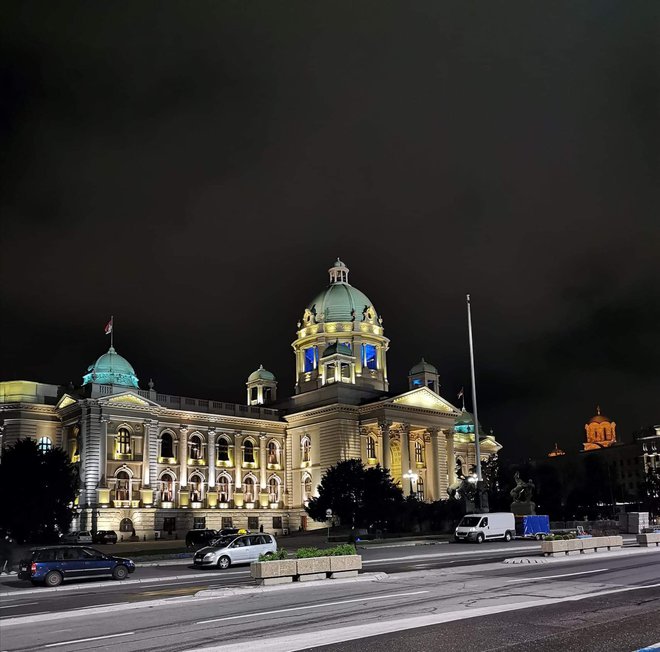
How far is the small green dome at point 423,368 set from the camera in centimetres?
11212

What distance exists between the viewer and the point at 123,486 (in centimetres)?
8462

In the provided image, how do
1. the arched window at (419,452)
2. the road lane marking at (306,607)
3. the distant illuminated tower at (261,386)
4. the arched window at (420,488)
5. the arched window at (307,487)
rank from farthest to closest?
the distant illuminated tower at (261,386) < the arched window at (419,452) < the arched window at (420,488) < the arched window at (307,487) < the road lane marking at (306,607)

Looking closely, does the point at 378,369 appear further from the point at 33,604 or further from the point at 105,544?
the point at 33,604

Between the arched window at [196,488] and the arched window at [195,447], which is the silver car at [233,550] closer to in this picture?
the arched window at [196,488]

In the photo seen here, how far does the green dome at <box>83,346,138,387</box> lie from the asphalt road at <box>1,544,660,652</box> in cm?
6580

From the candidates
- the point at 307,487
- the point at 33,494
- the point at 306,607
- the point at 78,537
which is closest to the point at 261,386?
the point at 307,487

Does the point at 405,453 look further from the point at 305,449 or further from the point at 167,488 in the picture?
the point at 167,488

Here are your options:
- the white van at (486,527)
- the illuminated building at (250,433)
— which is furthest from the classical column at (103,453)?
the white van at (486,527)

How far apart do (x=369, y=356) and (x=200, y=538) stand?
5409cm

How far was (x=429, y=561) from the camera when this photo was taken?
3928 cm

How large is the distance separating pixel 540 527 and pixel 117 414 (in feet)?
152

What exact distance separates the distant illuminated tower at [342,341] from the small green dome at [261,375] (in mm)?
7117

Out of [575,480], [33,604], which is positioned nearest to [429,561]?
[33,604]

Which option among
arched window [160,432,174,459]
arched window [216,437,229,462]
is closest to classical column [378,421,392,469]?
arched window [216,437,229,462]
